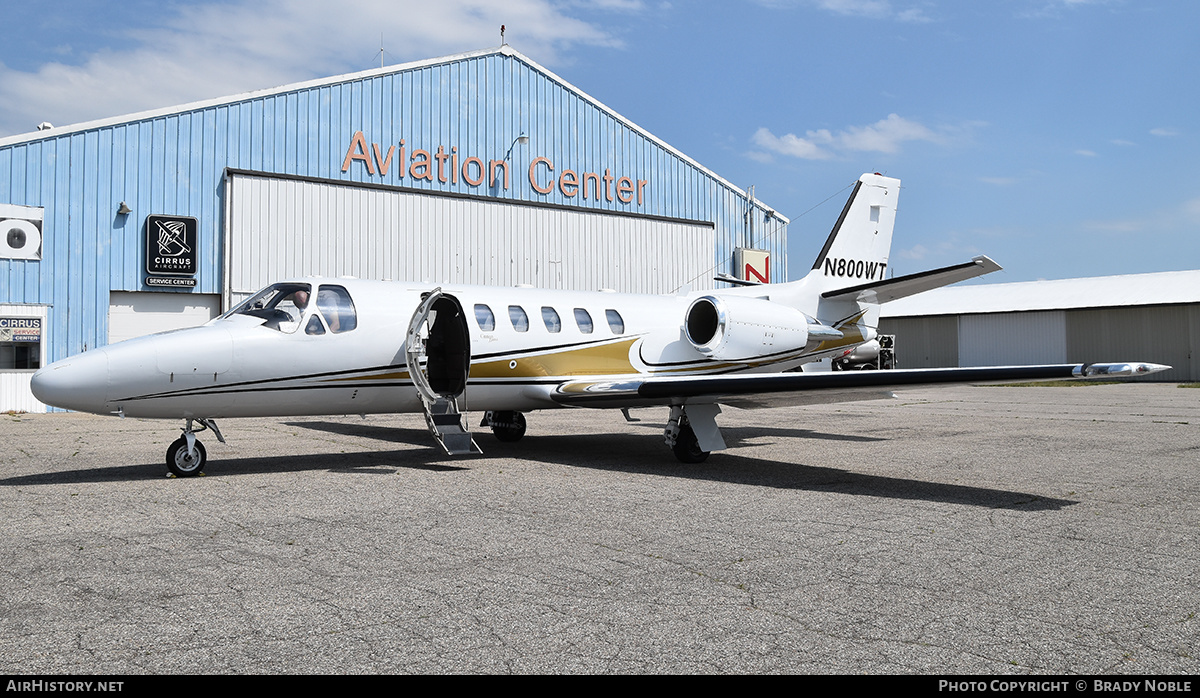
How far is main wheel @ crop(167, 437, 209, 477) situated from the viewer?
9422mm

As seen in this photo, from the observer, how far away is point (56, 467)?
10.4 m

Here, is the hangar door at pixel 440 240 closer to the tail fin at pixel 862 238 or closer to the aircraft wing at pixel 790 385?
the tail fin at pixel 862 238

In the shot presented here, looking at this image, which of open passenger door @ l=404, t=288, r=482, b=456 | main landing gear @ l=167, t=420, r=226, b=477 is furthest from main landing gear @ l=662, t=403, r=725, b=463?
main landing gear @ l=167, t=420, r=226, b=477

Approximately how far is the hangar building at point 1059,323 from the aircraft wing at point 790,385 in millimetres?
35621

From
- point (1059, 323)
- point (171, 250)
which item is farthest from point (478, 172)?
point (1059, 323)

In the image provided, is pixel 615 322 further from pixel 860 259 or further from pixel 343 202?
pixel 343 202

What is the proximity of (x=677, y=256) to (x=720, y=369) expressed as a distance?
14544 mm

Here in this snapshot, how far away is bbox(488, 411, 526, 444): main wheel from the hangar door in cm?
1006

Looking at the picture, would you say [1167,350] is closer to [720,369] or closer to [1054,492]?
[720,369]

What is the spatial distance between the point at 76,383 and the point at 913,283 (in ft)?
35.5

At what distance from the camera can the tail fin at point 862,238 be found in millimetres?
16109

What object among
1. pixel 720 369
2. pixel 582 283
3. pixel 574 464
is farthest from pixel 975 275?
pixel 582 283

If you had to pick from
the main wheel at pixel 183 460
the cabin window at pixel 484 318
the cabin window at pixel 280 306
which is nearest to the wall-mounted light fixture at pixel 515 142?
the cabin window at pixel 484 318

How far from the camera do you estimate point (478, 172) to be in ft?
81.4
